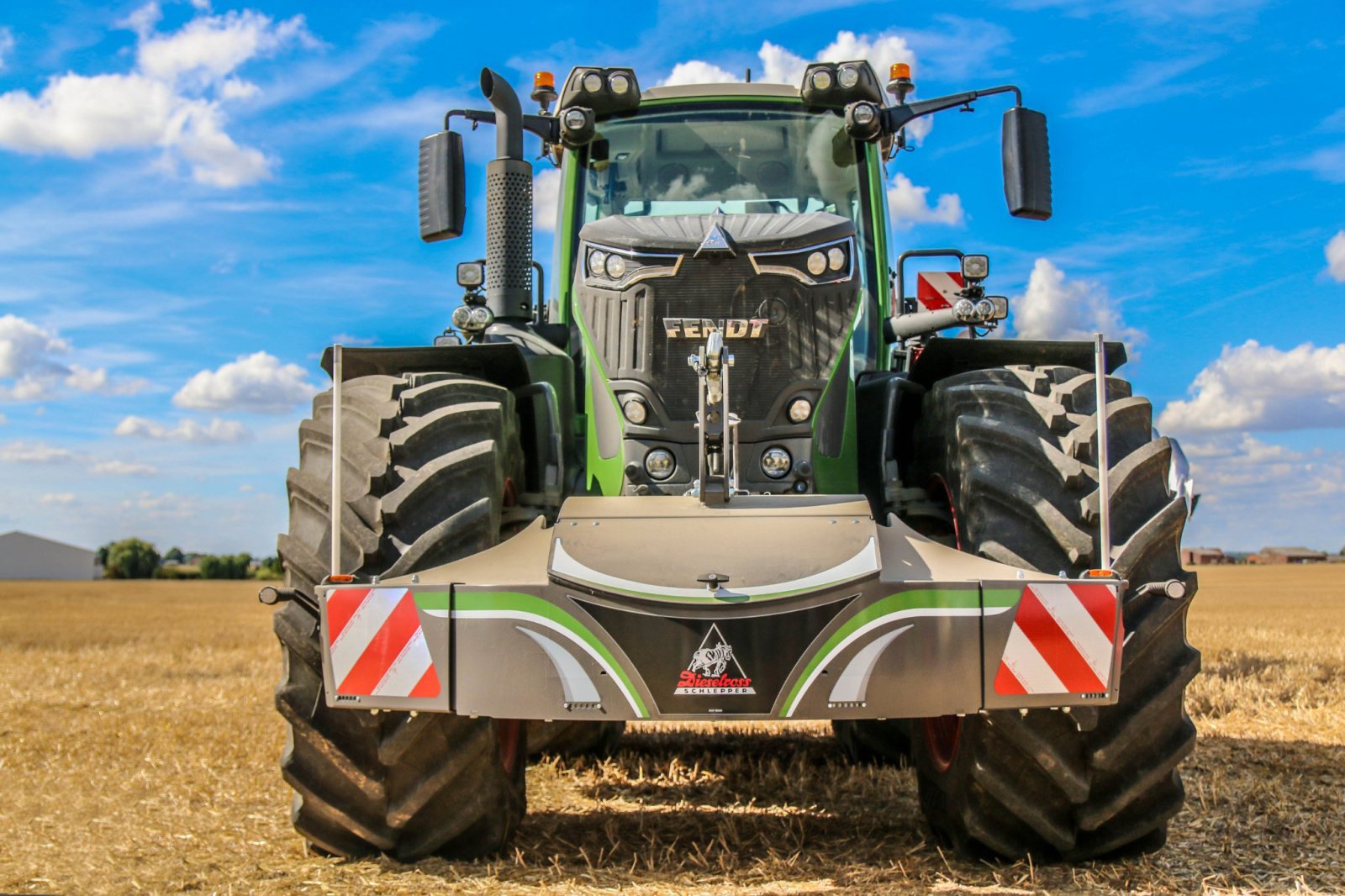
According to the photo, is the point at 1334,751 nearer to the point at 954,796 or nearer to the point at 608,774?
the point at 954,796

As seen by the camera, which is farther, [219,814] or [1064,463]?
[219,814]

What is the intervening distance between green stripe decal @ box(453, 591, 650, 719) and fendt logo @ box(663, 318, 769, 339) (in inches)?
66.5

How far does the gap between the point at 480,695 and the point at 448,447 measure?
3.66 feet

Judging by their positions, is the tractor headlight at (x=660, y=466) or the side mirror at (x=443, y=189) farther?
the side mirror at (x=443, y=189)

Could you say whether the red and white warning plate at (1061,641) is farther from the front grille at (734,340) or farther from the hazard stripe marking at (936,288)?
the hazard stripe marking at (936,288)

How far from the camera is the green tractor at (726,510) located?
366cm

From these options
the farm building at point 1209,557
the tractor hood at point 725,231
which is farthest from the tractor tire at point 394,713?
the farm building at point 1209,557

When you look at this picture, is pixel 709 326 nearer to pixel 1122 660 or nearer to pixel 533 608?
pixel 533 608

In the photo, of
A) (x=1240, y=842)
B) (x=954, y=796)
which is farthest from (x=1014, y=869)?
(x=1240, y=842)

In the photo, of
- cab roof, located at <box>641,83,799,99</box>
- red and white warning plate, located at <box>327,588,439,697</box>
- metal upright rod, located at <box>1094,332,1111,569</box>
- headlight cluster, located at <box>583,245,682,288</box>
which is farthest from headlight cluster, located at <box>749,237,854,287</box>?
red and white warning plate, located at <box>327,588,439,697</box>

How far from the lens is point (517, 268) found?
19.3 feet

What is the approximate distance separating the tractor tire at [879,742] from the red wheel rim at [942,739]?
1665 mm

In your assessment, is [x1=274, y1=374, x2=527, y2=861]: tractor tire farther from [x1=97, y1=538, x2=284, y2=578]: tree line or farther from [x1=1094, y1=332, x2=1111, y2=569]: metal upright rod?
[x1=97, y1=538, x2=284, y2=578]: tree line

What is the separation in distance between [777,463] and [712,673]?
1595 mm
